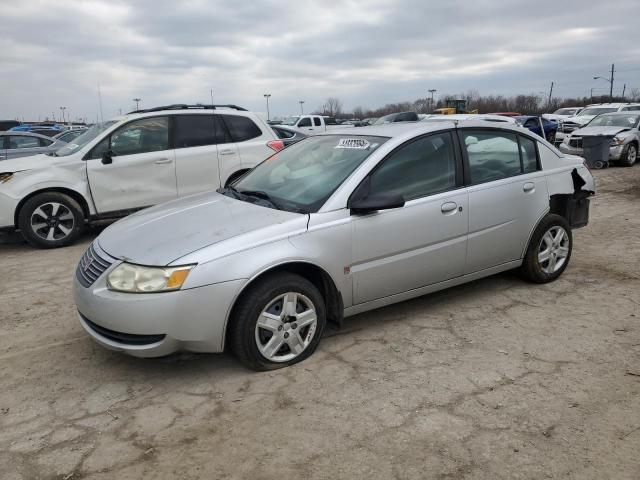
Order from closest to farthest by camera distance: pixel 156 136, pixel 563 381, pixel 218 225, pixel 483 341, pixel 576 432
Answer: pixel 576 432
pixel 563 381
pixel 218 225
pixel 483 341
pixel 156 136

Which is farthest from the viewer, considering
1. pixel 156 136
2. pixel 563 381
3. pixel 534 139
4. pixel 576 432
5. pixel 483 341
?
pixel 156 136

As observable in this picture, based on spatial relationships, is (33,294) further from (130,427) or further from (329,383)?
(329,383)

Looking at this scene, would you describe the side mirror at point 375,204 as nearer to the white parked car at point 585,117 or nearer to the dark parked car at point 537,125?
the dark parked car at point 537,125

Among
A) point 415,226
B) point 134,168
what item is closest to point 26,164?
point 134,168

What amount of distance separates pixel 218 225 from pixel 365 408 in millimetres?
1522

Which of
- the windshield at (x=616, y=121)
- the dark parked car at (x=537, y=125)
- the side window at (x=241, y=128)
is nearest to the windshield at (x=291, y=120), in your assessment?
the dark parked car at (x=537, y=125)

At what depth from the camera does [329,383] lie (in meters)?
3.33

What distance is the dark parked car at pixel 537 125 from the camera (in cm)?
2096

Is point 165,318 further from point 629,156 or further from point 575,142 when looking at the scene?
point 629,156

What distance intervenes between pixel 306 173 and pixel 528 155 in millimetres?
2142

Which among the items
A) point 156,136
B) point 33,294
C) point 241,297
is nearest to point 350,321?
point 241,297

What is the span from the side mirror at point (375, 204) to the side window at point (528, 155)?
1.73 meters

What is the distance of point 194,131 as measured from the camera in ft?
24.9

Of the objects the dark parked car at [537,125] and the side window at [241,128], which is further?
the dark parked car at [537,125]
